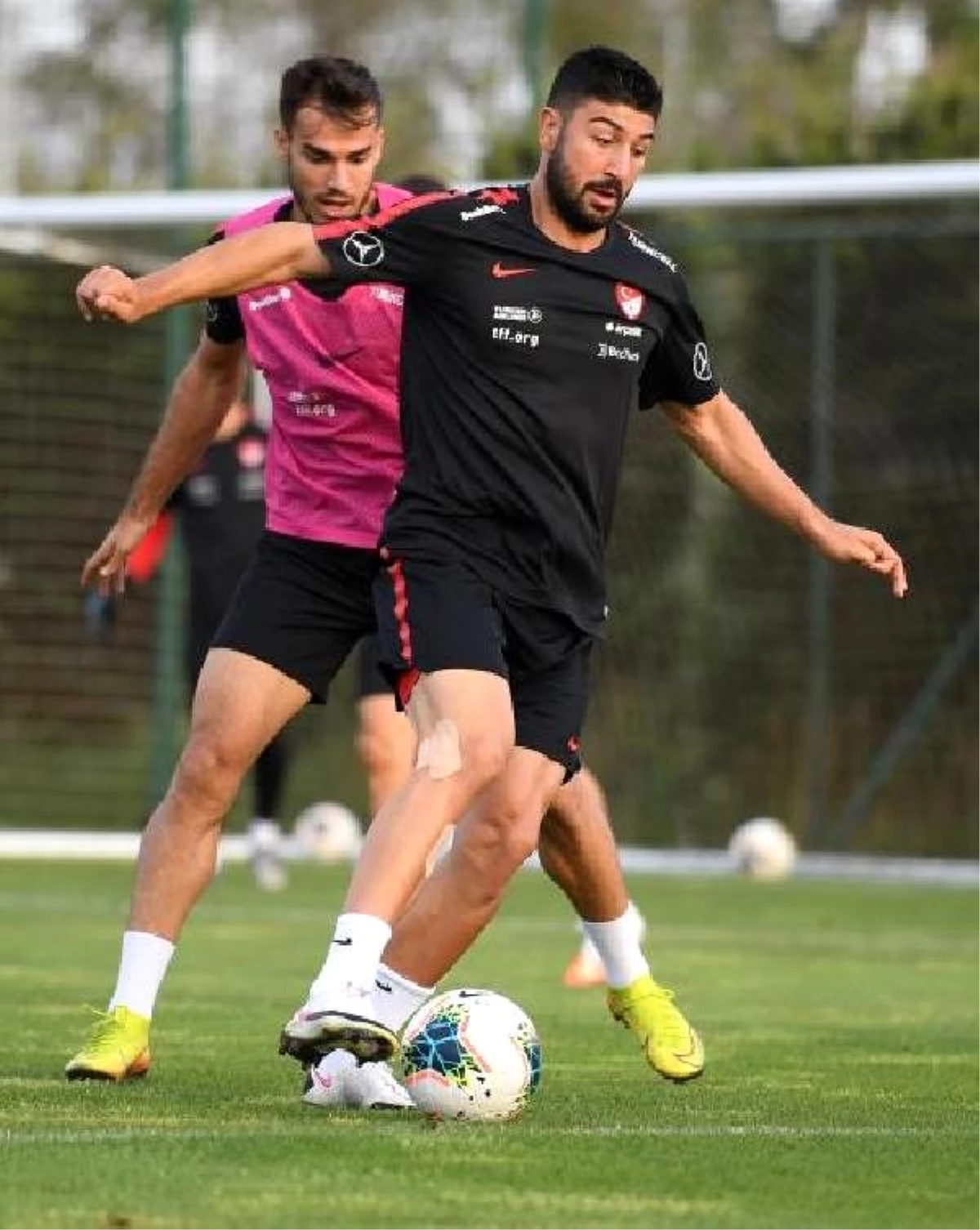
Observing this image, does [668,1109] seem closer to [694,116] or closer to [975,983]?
[975,983]

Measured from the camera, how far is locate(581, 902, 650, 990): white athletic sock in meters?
7.30

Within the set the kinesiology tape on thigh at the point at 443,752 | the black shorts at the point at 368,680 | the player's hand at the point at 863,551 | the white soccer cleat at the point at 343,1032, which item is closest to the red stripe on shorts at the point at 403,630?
the kinesiology tape on thigh at the point at 443,752

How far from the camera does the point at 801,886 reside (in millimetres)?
17016

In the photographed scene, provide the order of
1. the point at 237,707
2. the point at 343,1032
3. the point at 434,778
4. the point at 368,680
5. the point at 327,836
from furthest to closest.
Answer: the point at 327,836 → the point at 368,680 → the point at 237,707 → the point at 434,778 → the point at 343,1032

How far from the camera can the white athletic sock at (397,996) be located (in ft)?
21.5

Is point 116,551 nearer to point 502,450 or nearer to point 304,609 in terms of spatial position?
point 304,609

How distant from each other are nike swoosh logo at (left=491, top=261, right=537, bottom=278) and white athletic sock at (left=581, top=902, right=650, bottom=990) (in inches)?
60.9

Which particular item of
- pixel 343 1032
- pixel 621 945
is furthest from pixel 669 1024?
pixel 343 1032

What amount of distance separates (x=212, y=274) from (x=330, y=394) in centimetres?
122

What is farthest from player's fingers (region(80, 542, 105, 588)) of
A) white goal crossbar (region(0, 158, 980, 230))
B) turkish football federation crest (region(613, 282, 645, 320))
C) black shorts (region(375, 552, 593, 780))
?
white goal crossbar (region(0, 158, 980, 230))

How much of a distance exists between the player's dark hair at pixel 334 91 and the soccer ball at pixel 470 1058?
6.90 ft

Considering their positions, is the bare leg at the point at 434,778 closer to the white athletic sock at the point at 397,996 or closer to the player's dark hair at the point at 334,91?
the white athletic sock at the point at 397,996

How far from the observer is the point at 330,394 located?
7418mm

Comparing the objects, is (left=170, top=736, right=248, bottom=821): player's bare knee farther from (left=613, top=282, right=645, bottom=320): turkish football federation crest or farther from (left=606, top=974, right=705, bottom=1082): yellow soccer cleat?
(left=613, top=282, right=645, bottom=320): turkish football federation crest
